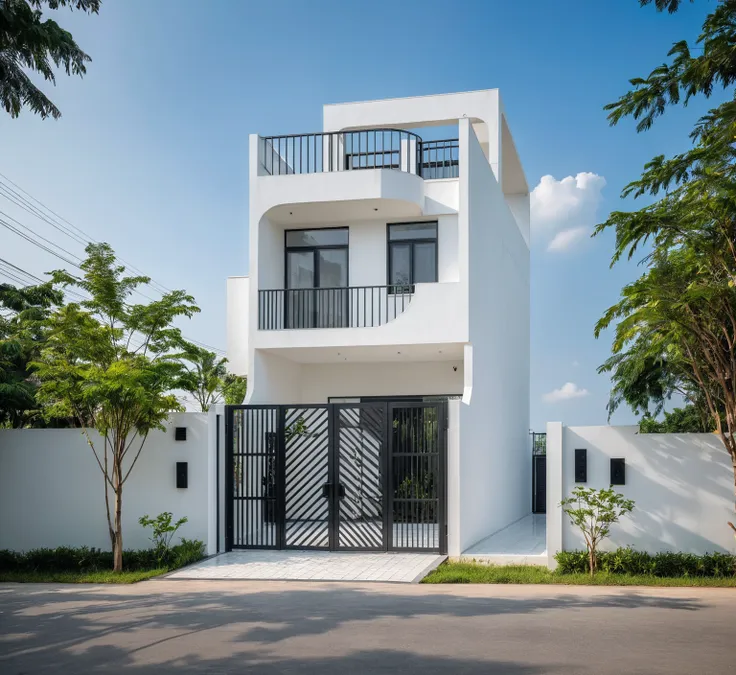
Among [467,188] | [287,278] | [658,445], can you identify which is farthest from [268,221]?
[658,445]

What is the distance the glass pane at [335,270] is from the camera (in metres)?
17.2

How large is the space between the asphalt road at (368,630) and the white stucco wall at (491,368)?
3.62 meters

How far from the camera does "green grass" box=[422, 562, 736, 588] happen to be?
31.6ft

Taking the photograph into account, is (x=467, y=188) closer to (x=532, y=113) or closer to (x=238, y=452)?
(x=532, y=113)

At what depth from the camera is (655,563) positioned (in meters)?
9.98

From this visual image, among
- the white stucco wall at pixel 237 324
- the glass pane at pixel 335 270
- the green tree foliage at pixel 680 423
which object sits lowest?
the green tree foliage at pixel 680 423

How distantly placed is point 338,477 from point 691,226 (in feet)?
20.3

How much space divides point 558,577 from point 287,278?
A: 9248 millimetres

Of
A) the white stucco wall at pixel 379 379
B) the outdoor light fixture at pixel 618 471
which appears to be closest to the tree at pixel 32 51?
the outdoor light fixture at pixel 618 471

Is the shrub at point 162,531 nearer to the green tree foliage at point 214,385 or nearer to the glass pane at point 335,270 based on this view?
the glass pane at point 335,270

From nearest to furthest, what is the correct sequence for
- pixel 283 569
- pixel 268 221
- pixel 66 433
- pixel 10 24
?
1. pixel 10 24
2. pixel 283 569
3. pixel 66 433
4. pixel 268 221

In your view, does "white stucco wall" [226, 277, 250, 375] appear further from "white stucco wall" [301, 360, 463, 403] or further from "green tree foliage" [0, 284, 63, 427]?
"green tree foliage" [0, 284, 63, 427]

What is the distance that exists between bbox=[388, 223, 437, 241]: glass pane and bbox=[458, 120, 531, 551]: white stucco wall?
115 centimetres

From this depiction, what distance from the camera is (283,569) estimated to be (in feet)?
36.3
